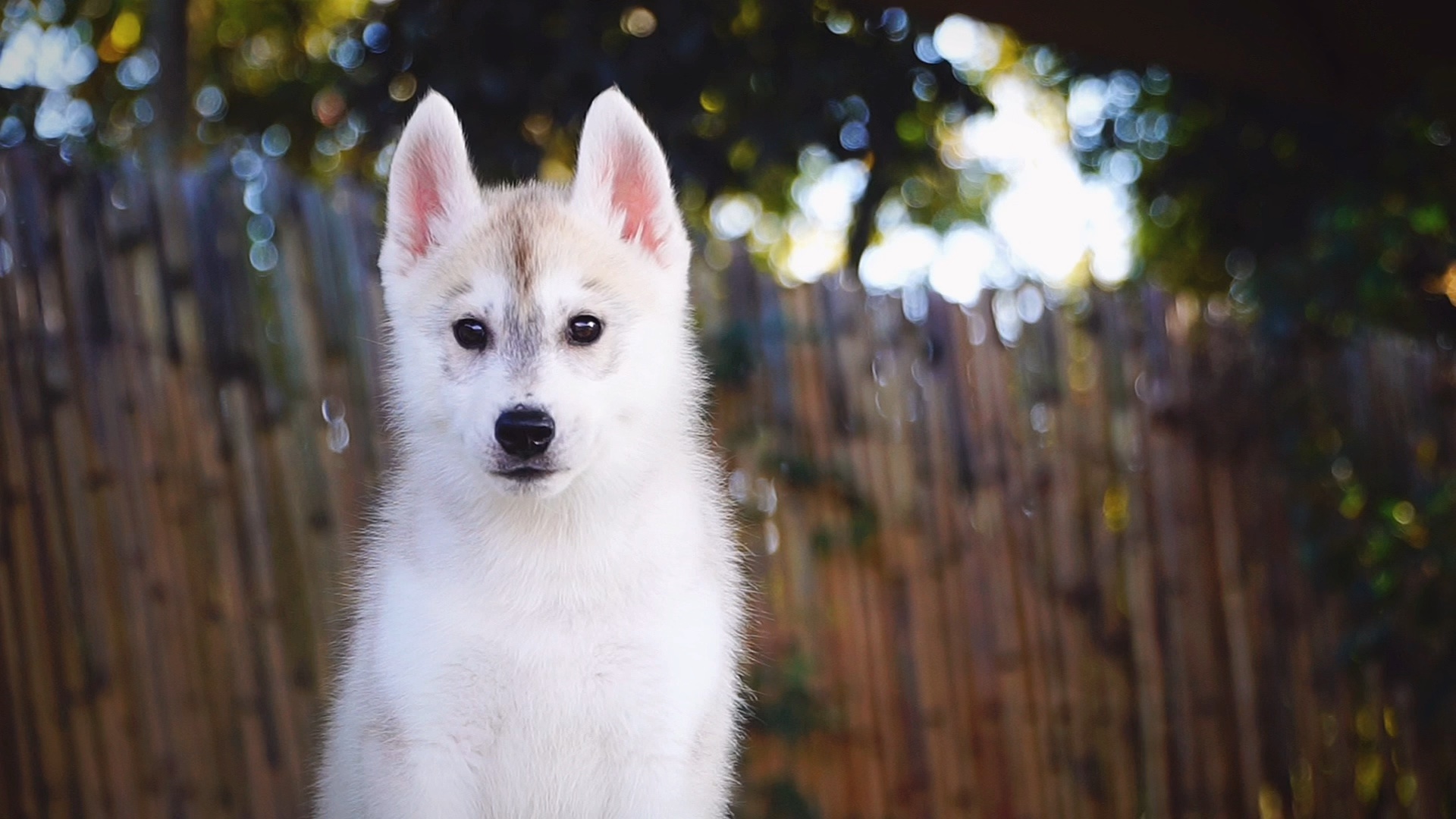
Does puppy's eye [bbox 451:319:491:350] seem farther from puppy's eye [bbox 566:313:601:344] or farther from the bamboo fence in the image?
the bamboo fence

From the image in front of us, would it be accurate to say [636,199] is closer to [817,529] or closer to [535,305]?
[535,305]

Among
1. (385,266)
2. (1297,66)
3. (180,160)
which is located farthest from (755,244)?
(385,266)

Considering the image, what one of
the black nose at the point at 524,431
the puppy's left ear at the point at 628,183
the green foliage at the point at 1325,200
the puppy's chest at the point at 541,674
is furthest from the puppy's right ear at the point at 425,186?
the green foliage at the point at 1325,200

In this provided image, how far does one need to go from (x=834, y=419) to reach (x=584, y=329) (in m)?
2.48

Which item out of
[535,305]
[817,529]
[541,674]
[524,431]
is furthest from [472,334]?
[817,529]

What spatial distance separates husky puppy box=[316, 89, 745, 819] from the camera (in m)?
1.35

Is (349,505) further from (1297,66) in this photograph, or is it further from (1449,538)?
(1297,66)

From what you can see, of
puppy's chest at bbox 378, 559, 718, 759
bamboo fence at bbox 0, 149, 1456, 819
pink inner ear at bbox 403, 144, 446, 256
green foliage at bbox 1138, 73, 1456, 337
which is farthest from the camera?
green foliage at bbox 1138, 73, 1456, 337

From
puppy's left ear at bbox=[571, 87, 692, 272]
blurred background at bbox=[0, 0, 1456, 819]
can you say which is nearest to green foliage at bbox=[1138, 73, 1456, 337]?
blurred background at bbox=[0, 0, 1456, 819]

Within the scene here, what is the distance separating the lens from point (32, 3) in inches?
168

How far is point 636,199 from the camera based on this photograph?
159 centimetres

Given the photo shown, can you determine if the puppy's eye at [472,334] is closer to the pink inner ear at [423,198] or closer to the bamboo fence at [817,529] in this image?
the pink inner ear at [423,198]

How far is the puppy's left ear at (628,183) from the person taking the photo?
143 cm

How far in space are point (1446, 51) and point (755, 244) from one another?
13.4 feet
